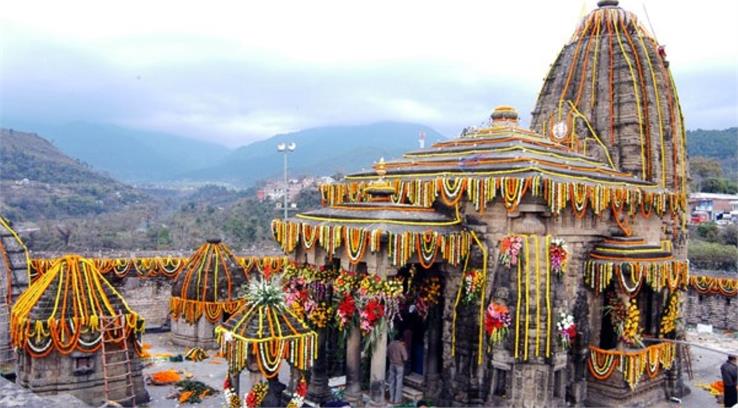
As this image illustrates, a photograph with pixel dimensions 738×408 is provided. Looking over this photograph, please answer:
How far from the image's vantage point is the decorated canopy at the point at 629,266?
13.3 meters

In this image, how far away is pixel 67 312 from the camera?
13648 mm

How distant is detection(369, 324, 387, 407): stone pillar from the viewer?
488 inches

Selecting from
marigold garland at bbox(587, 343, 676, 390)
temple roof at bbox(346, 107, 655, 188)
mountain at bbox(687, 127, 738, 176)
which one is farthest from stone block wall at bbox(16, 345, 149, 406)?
mountain at bbox(687, 127, 738, 176)

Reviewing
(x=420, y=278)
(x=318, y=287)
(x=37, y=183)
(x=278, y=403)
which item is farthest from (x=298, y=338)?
(x=37, y=183)

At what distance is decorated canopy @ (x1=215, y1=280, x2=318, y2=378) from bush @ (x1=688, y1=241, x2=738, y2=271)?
116 ft

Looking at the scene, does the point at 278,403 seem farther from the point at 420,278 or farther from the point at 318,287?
the point at 420,278

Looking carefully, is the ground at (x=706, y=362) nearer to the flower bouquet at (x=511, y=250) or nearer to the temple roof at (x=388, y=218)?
the flower bouquet at (x=511, y=250)

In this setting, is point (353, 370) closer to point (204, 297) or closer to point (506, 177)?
point (506, 177)

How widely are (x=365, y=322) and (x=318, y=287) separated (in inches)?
83.3

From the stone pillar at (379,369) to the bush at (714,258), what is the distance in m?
33.1

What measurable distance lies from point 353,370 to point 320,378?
40.2 inches

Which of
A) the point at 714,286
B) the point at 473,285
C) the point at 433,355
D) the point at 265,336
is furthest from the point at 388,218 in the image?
the point at 714,286

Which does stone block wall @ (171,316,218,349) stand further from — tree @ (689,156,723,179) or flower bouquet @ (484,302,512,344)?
tree @ (689,156,723,179)

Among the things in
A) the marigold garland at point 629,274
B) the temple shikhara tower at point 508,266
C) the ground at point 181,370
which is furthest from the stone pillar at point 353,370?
the marigold garland at point 629,274
